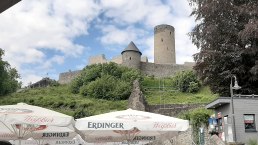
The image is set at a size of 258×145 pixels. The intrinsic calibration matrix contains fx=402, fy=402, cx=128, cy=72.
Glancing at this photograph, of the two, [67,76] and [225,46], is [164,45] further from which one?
[225,46]

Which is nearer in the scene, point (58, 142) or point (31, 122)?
point (31, 122)

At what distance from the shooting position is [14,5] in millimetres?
3654

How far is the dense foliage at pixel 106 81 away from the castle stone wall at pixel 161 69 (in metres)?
5.82

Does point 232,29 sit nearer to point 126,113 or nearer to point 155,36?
point 126,113

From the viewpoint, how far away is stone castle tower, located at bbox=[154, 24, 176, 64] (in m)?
77.9

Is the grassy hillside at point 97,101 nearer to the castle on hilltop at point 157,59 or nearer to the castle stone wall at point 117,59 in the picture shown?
the castle on hilltop at point 157,59

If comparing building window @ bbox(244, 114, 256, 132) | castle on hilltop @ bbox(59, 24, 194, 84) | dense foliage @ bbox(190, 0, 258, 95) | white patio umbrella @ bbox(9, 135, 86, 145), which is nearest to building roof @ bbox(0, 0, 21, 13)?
white patio umbrella @ bbox(9, 135, 86, 145)

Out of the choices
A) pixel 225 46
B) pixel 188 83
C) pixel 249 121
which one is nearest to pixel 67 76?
pixel 188 83

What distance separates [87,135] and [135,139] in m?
1.53

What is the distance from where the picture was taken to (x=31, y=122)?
8.90m

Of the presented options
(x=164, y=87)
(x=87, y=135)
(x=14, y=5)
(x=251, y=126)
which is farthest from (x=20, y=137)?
(x=164, y=87)

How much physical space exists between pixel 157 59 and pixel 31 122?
70437 mm

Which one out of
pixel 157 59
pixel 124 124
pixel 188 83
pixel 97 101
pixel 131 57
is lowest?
pixel 124 124

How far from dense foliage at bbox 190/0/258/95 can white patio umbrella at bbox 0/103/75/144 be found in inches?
681
